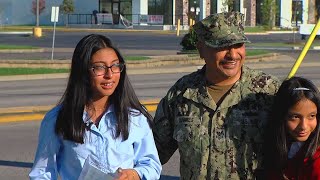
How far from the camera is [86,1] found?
81438mm

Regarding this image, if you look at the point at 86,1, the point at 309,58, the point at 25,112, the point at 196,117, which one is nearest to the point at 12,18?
the point at 86,1

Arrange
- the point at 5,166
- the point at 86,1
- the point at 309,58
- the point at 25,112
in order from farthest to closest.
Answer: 1. the point at 86,1
2. the point at 309,58
3. the point at 25,112
4. the point at 5,166

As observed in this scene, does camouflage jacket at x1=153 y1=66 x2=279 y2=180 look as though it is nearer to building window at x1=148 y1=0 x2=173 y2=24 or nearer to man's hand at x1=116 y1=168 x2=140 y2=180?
man's hand at x1=116 y1=168 x2=140 y2=180

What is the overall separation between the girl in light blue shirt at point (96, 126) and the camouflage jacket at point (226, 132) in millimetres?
341

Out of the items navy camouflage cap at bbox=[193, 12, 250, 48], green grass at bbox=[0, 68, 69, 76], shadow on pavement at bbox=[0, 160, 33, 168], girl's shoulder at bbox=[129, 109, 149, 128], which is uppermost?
navy camouflage cap at bbox=[193, 12, 250, 48]

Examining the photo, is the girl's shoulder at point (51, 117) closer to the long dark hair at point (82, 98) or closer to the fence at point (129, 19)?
the long dark hair at point (82, 98)

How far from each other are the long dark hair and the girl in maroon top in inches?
28.1

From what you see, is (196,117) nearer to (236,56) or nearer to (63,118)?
(236,56)

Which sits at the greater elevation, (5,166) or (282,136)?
(282,136)

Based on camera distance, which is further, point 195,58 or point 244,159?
point 195,58

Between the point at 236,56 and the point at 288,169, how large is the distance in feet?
1.98

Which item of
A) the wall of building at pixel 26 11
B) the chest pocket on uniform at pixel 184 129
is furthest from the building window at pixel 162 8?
the chest pocket on uniform at pixel 184 129

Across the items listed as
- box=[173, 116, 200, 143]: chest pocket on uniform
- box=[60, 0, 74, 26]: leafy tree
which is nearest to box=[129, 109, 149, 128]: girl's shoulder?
box=[173, 116, 200, 143]: chest pocket on uniform

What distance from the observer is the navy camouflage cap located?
3.97 m
